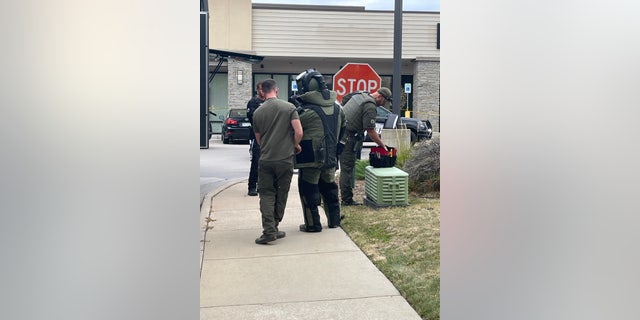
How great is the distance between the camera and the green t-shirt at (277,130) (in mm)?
6422

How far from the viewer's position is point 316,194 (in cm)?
685

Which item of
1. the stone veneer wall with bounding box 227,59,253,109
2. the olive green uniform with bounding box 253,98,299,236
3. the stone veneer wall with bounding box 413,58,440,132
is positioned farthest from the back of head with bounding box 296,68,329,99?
the stone veneer wall with bounding box 413,58,440,132

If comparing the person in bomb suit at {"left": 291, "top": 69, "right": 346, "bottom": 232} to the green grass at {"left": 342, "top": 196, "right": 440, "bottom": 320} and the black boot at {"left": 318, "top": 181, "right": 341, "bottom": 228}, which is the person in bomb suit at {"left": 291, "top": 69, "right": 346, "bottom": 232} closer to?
the black boot at {"left": 318, "top": 181, "right": 341, "bottom": 228}

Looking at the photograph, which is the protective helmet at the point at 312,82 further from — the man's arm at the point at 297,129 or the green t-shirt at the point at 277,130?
the man's arm at the point at 297,129

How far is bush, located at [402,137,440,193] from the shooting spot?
9922 millimetres

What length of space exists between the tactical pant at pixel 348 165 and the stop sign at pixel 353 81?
1621mm

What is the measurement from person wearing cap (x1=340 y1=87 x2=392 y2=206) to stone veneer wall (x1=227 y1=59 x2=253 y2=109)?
1894 cm

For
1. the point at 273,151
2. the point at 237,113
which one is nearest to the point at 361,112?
the point at 273,151
